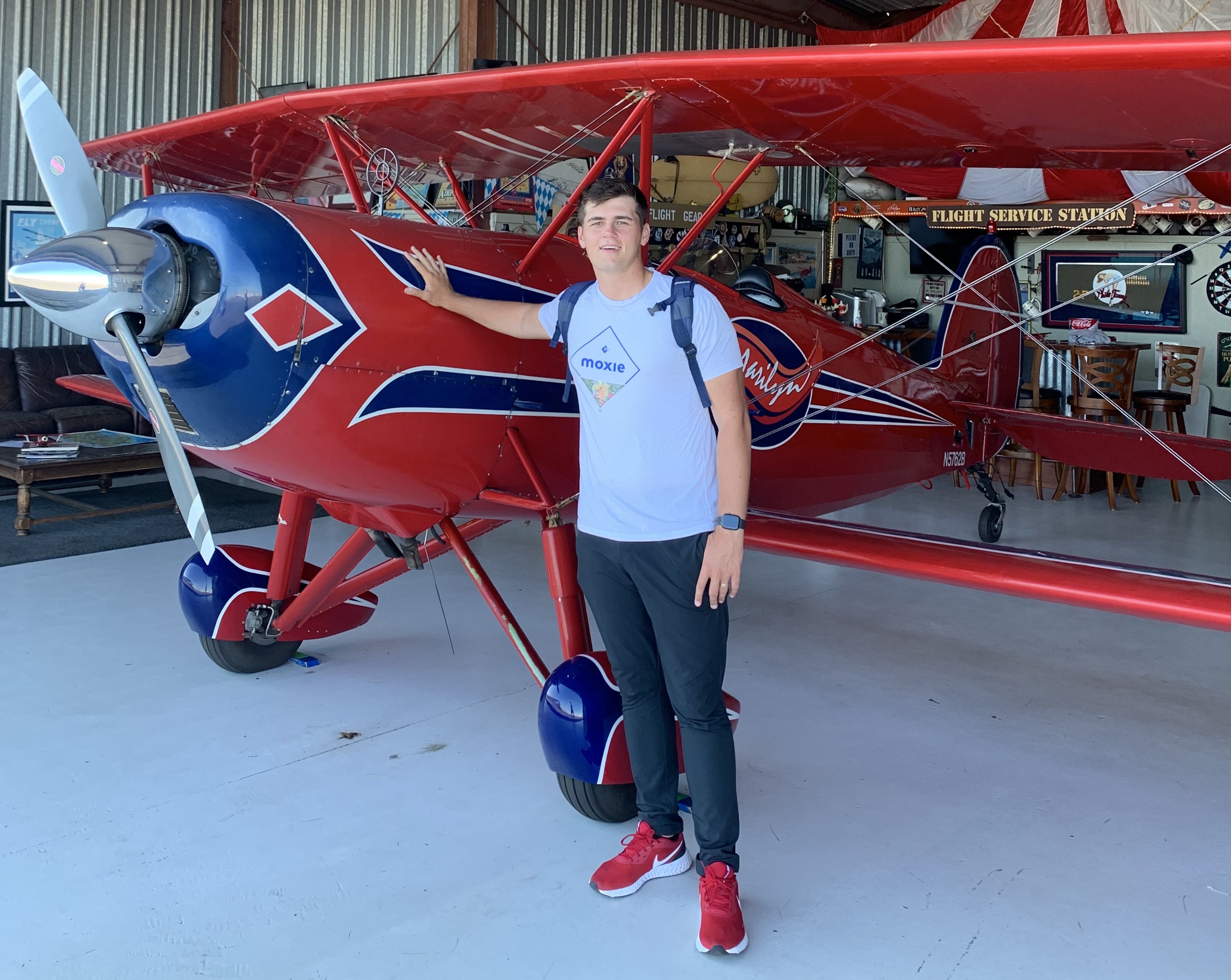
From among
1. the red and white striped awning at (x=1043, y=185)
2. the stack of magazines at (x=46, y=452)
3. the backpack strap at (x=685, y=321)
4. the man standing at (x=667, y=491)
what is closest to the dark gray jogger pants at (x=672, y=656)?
the man standing at (x=667, y=491)

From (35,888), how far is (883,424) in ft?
12.5

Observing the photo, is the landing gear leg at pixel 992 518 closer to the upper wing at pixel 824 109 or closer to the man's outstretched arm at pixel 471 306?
the upper wing at pixel 824 109

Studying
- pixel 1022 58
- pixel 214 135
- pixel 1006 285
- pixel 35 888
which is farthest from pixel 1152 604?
pixel 1006 285

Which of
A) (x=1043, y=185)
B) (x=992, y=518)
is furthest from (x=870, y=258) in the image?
(x=992, y=518)

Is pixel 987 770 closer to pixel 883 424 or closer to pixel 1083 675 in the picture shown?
pixel 1083 675

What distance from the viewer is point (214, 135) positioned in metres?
4.43

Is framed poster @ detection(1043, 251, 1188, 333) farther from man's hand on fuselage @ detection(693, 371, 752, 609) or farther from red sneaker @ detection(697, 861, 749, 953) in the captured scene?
red sneaker @ detection(697, 861, 749, 953)

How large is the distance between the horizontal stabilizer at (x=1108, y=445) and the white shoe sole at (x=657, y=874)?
129 inches

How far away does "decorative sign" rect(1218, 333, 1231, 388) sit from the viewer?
35.9 ft

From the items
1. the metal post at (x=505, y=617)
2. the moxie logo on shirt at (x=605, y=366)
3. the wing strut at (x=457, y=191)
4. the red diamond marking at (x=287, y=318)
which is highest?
the wing strut at (x=457, y=191)

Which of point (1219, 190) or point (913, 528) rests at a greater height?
point (1219, 190)

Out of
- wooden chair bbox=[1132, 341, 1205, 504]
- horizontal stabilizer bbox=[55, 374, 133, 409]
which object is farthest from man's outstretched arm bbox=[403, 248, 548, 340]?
wooden chair bbox=[1132, 341, 1205, 504]

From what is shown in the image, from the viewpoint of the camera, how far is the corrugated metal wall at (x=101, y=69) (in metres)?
9.00

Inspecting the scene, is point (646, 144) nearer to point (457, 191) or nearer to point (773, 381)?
point (773, 381)
